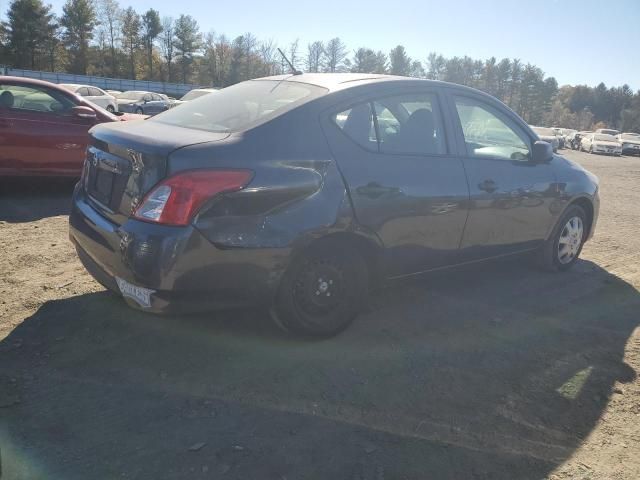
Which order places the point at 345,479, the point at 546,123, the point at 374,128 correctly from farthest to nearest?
the point at 546,123
the point at 374,128
the point at 345,479

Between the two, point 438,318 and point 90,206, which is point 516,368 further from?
point 90,206

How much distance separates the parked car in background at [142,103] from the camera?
30.4 meters

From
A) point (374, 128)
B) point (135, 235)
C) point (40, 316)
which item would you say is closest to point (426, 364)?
point (374, 128)

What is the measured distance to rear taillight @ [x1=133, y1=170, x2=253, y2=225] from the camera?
9.03 ft

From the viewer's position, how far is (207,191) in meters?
2.78

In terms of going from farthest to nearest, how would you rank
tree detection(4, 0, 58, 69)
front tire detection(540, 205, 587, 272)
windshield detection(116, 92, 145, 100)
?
1. tree detection(4, 0, 58, 69)
2. windshield detection(116, 92, 145, 100)
3. front tire detection(540, 205, 587, 272)

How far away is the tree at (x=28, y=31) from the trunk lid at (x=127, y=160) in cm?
6988

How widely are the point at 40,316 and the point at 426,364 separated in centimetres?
259

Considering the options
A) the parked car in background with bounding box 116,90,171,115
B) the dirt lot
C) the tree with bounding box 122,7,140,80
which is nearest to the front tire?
the dirt lot

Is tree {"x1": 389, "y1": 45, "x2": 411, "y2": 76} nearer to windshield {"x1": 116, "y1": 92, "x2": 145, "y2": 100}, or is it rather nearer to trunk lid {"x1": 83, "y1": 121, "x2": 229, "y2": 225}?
windshield {"x1": 116, "y1": 92, "x2": 145, "y2": 100}

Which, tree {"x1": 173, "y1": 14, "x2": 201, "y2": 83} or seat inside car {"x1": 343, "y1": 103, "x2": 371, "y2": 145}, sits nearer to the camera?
seat inside car {"x1": 343, "y1": 103, "x2": 371, "y2": 145}

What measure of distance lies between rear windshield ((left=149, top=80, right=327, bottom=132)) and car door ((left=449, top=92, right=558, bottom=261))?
1266mm

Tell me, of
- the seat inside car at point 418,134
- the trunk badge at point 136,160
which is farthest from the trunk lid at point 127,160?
the seat inside car at point 418,134

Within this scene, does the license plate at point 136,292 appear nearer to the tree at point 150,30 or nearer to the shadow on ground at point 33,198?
the shadow on ground at point 33,198
